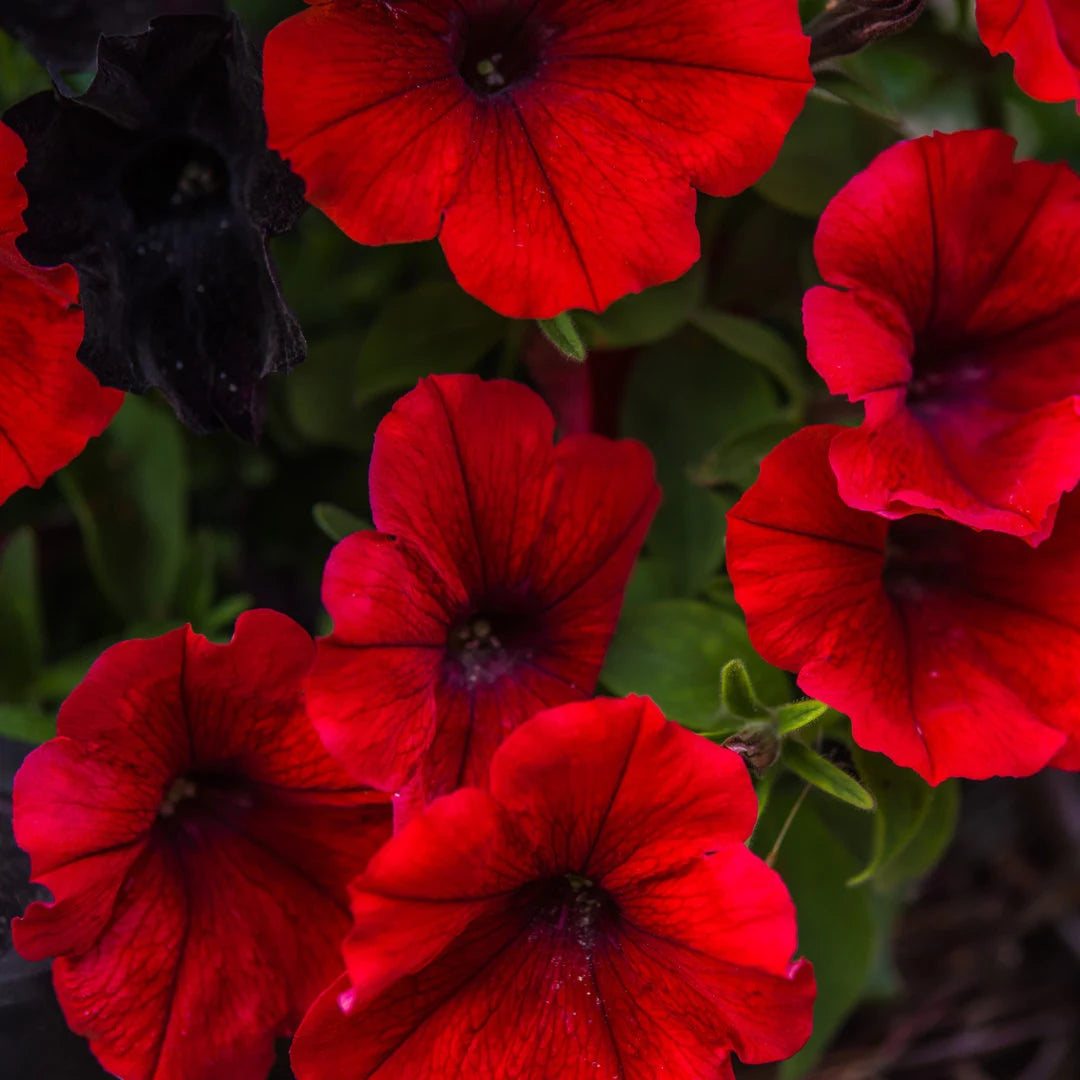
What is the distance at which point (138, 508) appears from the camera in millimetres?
→ 724

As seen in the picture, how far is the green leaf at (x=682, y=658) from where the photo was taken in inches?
22.8

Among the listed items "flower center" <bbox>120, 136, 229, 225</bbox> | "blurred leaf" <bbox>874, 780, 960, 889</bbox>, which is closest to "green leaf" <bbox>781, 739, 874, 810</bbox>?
"blurred leaf" <bbox>874, 780, 960, 889</bbox>

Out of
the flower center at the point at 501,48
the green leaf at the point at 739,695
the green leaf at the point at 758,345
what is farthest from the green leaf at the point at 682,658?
the flower center at the point at 501,48

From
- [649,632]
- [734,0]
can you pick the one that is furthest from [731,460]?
[734,0]

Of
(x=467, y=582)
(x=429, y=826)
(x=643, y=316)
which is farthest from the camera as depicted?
(x=643, y=316)

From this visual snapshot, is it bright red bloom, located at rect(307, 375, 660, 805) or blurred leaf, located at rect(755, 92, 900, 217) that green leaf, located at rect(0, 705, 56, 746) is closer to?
bright red bloom, located at rect(307, 375, 660, 805)

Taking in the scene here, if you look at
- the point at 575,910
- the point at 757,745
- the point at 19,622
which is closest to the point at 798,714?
the point at 757,745

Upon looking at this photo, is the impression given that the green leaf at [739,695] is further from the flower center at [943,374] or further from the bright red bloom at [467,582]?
the flower center at [943,374]

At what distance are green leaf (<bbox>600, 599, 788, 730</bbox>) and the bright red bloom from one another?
3cm

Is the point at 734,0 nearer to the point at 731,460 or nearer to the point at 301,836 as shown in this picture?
the point at 731,460

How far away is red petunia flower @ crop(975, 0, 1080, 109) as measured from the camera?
A: 1.61 feet

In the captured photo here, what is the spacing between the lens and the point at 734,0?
0.49 metres

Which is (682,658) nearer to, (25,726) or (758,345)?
(758,345)

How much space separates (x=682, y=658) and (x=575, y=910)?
0.13m
